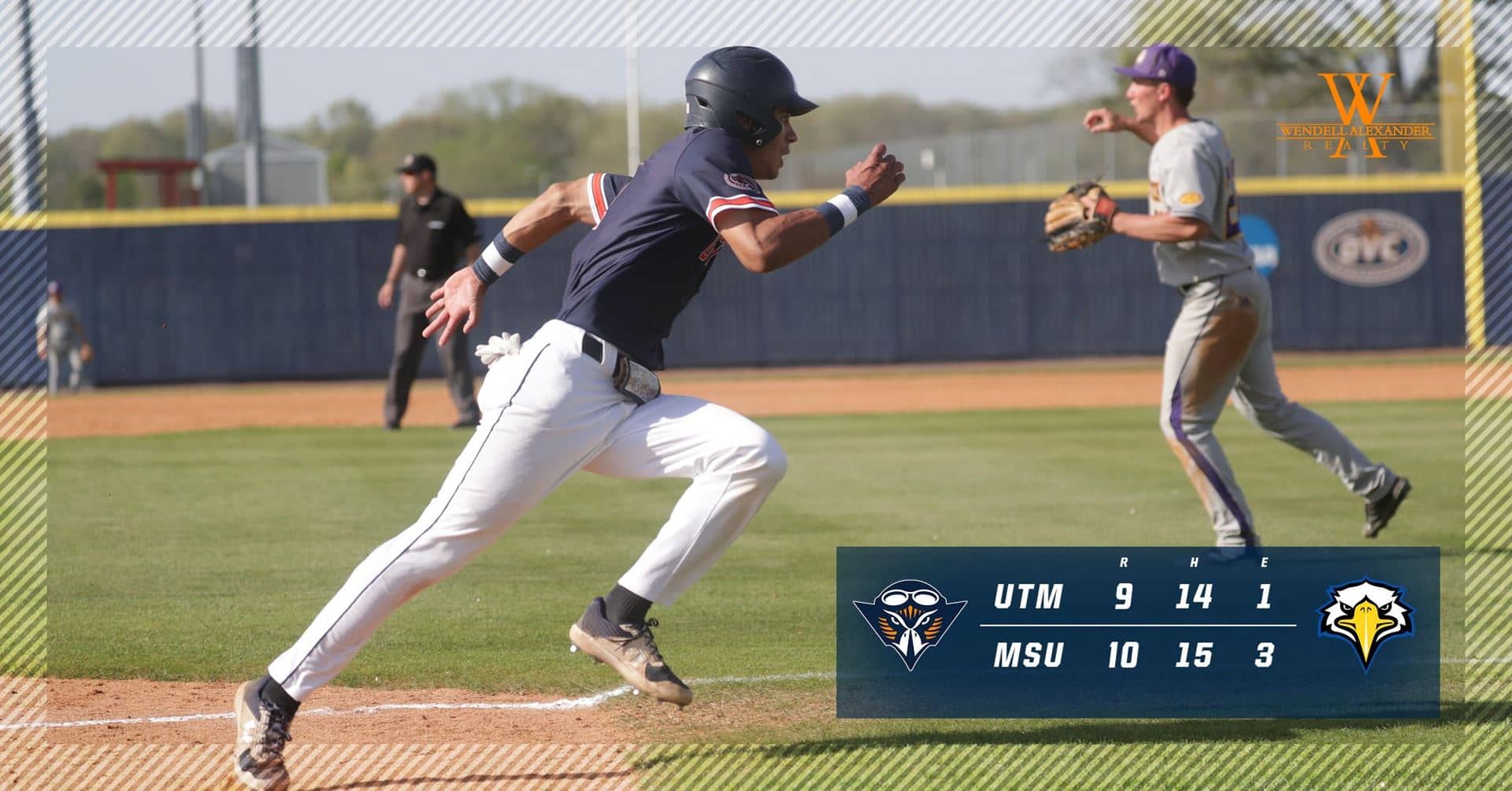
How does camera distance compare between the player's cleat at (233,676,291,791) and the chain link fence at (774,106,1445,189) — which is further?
the chain link fence at (774,106,1445,189)

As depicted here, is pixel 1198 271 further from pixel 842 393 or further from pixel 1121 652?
pixel 842 393

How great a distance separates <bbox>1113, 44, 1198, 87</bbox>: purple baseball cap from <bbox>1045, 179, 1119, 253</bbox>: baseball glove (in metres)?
0.57

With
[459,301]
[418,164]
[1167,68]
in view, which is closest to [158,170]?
[418,164]

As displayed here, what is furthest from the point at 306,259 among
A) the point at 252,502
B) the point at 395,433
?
the point at 252,502

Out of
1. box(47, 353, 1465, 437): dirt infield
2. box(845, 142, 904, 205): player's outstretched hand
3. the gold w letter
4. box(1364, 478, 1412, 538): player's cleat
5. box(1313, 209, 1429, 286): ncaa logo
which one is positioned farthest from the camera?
box(1313, 209, 1429, 286): ncaa logo

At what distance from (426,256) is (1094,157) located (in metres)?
20.5

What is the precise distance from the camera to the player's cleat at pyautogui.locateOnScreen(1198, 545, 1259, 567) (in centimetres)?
698

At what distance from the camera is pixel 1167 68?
7066mm

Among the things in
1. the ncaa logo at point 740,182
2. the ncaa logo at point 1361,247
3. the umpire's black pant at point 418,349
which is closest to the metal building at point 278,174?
the umpire's black pant at point 418,349

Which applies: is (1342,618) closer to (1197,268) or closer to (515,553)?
(1197,268)

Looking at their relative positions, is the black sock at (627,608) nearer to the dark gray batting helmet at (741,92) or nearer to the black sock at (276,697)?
the black sock at (276,697)

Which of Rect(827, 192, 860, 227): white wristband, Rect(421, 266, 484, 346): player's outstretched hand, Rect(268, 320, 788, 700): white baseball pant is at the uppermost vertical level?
Rect(827, 192, 860, 227): white wristband

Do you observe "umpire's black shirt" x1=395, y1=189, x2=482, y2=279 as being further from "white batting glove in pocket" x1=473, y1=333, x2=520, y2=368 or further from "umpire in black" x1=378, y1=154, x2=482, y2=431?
"white batting glove in pocket" x1=473, y1=333, x2=520, y2=368

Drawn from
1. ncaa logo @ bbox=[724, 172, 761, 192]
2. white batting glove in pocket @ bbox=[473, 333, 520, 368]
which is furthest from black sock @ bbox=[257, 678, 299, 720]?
ncaa logo @ bbox=[724, 172, 761, 192]
